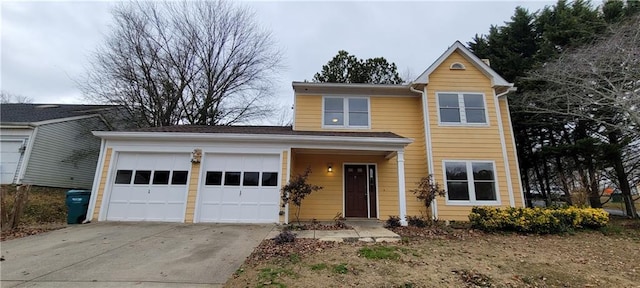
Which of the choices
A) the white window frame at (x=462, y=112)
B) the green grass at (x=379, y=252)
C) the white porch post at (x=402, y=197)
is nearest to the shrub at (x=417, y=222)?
the white porch post at (x=402, y=197)

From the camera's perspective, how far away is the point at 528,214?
707 cm

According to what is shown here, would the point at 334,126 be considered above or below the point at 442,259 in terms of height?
above

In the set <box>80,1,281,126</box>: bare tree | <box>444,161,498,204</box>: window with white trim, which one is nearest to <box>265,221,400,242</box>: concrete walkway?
<box>444,161,498,204</box>: window with white trim

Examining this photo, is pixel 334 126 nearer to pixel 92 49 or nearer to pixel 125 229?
pixel 125 229

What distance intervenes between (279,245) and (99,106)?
53.8 ft

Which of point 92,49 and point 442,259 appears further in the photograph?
point 92,49

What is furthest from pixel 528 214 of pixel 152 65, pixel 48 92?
pixel 48 92

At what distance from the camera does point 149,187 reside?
8398 mm

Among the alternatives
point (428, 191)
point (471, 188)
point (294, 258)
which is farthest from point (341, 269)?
point (471, 188)

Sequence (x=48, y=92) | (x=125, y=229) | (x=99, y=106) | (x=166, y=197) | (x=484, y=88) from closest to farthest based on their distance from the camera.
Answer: (x=125, y=229), (x=166, y=197), (x=484, y=88), (x=99, y=106), (x=48, y=92)

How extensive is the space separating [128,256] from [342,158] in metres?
7.16

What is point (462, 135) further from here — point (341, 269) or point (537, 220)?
point (341, 269)

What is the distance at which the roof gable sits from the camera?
32.7 feet

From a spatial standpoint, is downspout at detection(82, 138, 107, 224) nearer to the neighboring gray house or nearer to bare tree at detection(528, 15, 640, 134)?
the neighboring gray house
